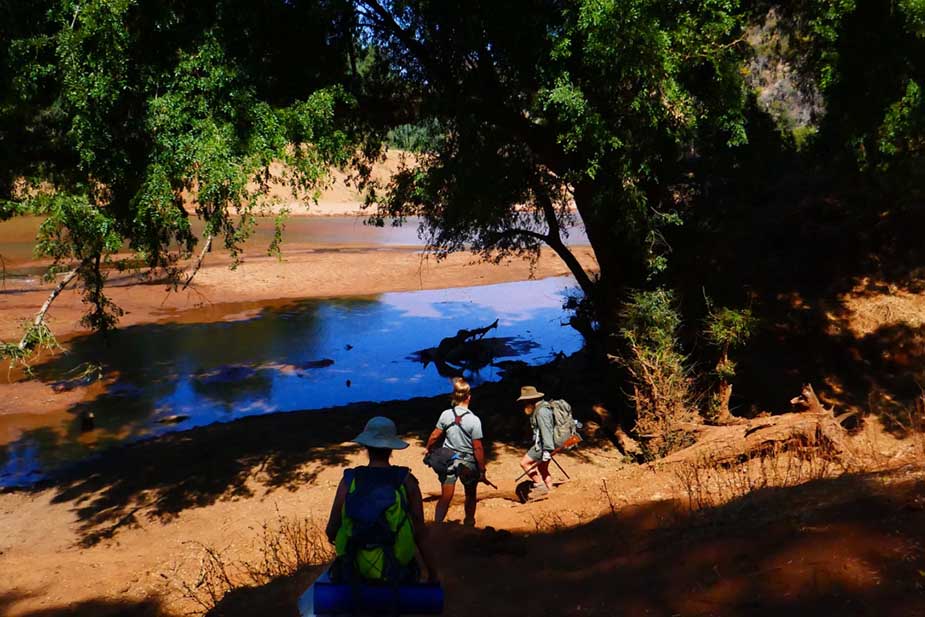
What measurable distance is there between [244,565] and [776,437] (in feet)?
21.5

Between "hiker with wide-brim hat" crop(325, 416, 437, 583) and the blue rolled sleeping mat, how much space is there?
0.05m

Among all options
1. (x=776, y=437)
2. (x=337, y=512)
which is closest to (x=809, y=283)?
(x=776, y=437)

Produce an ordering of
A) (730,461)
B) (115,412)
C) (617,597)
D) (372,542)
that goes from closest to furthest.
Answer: (372,542), (617,597), (730,461), (115,412)

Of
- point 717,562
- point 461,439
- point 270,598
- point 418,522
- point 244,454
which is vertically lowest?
point 244,454

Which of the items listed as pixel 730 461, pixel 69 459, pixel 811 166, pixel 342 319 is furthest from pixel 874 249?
pixel 342 319

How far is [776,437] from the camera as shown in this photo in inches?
354

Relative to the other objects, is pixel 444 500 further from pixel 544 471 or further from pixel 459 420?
pixel 544 471

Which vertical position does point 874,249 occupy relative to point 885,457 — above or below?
above

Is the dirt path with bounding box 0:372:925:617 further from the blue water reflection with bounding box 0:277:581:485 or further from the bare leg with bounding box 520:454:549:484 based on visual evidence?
the blue water reflection with bounding box 0:277:581:485

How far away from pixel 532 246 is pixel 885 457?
903 cm

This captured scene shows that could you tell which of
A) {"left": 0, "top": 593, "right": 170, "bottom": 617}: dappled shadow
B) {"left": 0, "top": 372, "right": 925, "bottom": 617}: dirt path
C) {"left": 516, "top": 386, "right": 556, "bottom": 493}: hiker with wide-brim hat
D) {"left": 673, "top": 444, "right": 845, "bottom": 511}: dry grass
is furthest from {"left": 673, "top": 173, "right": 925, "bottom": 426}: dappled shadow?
{"left": 0, "top": 593, "right": 170, "bottom": 617}: dappled shadow

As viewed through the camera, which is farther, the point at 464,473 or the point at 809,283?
the point at 809,283

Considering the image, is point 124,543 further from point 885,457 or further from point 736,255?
point 736,255

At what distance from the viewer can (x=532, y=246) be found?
1591 centimetres
